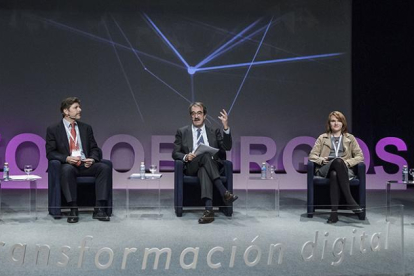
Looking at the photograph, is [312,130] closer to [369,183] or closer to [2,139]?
[369,183]

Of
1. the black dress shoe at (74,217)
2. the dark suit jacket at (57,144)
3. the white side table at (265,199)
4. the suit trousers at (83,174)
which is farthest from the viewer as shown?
the white side table at (265,199)

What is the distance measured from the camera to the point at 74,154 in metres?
4.79

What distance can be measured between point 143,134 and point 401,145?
3.72 m

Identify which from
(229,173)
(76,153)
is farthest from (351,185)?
(76,153)

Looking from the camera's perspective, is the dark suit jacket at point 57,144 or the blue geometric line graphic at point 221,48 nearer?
the dark suit jacket at point 57,144

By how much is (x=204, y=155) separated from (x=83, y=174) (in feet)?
3.94

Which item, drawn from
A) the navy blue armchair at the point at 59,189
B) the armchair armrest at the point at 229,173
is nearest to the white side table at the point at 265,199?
the armchair armrest at the point at 229,173

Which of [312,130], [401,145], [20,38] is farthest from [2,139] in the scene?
[401,145]

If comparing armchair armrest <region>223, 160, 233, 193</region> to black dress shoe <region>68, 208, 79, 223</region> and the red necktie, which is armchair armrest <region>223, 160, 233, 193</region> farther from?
black dress shoe <region>68, 208, 79, 223</region>

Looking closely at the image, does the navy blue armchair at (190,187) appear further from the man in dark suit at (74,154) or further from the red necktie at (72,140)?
the red necktie at (72,140)

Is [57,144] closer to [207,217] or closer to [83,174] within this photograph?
[83,174]

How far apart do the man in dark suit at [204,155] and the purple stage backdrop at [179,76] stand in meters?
1.68

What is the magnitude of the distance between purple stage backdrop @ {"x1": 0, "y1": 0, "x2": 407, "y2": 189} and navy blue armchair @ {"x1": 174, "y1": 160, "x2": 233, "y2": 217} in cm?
195

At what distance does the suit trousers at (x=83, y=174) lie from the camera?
14.8 feet
